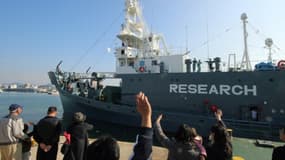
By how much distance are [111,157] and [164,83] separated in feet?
34.2

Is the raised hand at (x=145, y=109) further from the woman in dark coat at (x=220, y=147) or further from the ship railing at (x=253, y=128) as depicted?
the ship railing at (x=253, y=128)

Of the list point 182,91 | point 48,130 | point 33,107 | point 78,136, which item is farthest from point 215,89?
point 33,107

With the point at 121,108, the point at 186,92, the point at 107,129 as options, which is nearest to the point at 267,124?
the point at 186,92

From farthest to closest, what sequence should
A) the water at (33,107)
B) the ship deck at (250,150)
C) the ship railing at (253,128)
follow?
the water at (33,107), the ship railing at (253,128), the ship deck at (250,150)

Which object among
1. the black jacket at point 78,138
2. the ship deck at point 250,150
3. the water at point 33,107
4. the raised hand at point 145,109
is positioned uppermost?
the raised hand at point 145,109

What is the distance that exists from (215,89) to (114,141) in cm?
965

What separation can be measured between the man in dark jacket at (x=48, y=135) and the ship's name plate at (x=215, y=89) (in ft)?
28.4

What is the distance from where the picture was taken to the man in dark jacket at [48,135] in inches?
135

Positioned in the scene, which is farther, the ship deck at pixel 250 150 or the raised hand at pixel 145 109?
the ship deck at pixel 250 150

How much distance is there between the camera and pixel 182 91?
11.5 m

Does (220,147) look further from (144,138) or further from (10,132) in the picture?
(10,132)

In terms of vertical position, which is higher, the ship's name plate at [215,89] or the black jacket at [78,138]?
the ship's name plate at [215,89]

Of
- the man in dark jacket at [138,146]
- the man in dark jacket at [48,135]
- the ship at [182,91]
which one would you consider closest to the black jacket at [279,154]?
the man in dark jacket at [138,146]

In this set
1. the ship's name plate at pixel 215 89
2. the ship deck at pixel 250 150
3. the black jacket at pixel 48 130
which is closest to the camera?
the black jacket at pixel 48 130
